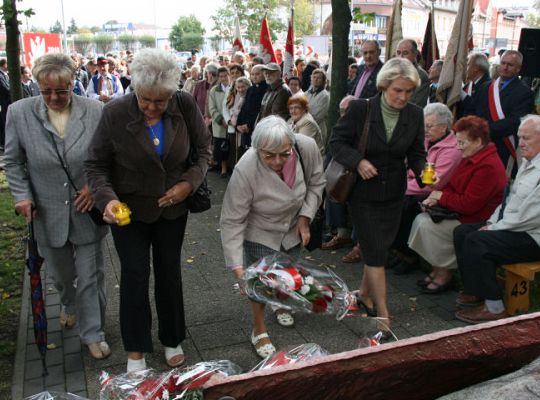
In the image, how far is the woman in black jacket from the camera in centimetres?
378

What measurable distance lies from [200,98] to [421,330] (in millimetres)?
8122

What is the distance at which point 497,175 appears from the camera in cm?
468

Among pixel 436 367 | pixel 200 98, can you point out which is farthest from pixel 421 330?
pixel 200 98

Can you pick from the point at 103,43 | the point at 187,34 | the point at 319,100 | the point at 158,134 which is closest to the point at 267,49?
the point at 319,100

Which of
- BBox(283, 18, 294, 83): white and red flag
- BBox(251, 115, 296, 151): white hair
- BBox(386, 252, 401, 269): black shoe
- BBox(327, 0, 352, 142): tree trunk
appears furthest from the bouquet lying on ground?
BBox(283, 18, 294, 83): white and red flag

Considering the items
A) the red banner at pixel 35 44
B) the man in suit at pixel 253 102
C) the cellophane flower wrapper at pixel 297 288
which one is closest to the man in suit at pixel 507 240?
the cellophane flower wrapper at pixel 297 288

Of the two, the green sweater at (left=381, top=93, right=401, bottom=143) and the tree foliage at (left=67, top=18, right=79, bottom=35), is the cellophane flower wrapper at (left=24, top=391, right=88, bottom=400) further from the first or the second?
the tree foliage at (left=67, top=18, right=79, bottom=35)

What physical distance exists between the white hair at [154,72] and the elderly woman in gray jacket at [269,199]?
0.61m

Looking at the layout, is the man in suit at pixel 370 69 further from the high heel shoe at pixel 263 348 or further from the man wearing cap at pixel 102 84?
the man wearing cap at pixel 102 84

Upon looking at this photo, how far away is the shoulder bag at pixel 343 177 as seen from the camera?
12.7ft

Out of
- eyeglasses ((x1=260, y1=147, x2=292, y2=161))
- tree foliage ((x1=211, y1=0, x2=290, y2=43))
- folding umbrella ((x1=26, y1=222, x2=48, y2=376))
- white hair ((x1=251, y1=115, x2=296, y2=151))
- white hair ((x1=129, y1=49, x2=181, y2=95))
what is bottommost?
folding umbrella ((x1=26, y1=222, x2=48, y2=376))

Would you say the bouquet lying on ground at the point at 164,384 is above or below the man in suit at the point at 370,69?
below

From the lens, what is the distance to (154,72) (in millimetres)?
2973

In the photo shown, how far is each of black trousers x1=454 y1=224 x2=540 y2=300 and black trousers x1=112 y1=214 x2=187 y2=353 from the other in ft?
7.11
